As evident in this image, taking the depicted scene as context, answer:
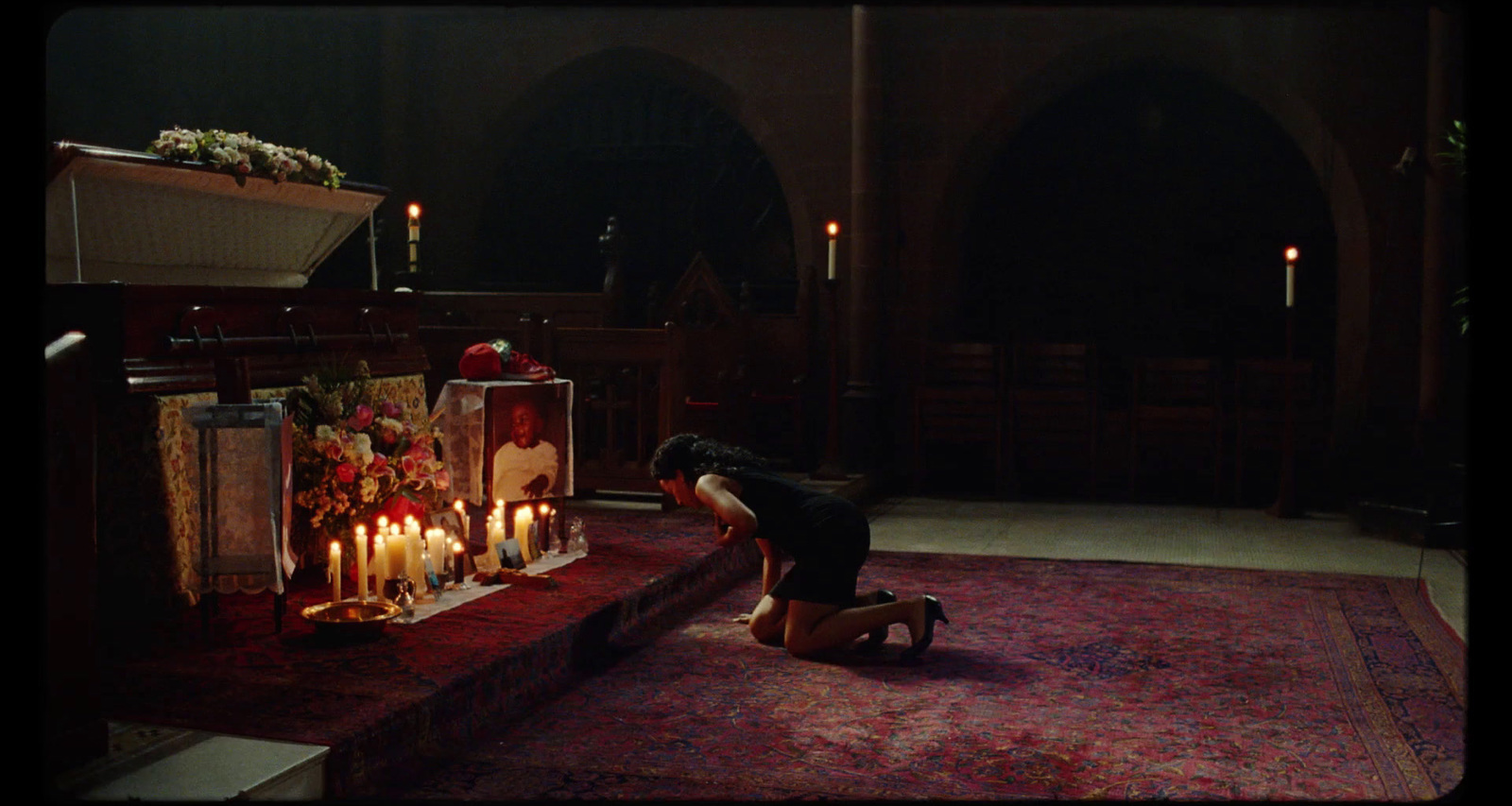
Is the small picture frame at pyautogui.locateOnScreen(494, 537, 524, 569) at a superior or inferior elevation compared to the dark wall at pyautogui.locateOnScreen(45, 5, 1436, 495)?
inferior

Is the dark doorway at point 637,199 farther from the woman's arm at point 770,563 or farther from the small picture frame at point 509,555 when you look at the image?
the woman's arm at point 770,563

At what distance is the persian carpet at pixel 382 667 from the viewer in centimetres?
318

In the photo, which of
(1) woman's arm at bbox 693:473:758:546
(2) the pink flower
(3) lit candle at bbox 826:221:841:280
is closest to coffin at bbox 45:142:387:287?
(2) the pink flower

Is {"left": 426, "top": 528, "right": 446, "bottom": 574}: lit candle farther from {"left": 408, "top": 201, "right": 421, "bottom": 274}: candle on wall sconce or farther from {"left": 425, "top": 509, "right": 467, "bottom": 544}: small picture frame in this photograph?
{"left": 408, "top": 201, "right": 421, "bottom": 274}: candle on wall sconce

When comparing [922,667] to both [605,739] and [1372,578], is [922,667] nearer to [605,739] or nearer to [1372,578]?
[605,739]

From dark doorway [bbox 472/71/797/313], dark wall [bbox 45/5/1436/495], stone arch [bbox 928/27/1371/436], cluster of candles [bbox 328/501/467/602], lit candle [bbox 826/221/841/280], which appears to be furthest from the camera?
dark doorway [bbox 472/71/797/313]

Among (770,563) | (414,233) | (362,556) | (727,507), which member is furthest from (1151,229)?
(362,556)

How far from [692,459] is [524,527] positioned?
969 mm

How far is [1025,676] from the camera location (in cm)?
427

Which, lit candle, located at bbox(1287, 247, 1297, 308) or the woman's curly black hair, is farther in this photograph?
lit candle, located at bbox(1287, 247, 1297, 308)

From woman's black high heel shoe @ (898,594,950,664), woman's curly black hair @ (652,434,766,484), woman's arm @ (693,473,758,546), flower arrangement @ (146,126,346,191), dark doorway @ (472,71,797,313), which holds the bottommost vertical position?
woman's black high heel shoe @ (898,594,950,664)

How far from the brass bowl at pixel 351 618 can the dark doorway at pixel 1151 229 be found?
21.3 feet

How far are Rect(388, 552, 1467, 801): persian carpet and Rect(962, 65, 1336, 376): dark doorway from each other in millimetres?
4055

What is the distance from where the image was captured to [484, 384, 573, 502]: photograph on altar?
5.11 meters
